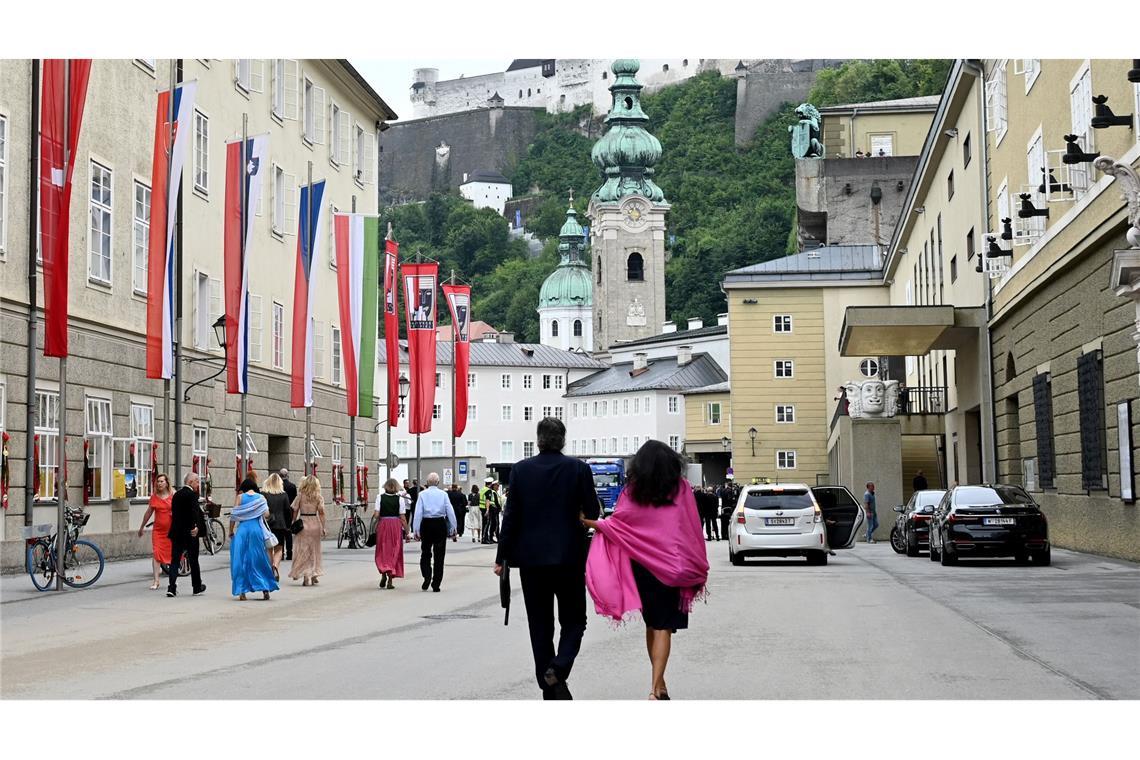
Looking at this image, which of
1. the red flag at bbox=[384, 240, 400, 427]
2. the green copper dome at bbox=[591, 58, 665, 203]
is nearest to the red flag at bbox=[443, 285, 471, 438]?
the red flag at bbox=[384, 240, 400, 427]

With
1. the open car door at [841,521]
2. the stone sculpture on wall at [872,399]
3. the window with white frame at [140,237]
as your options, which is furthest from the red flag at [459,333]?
the window with white frame at [140,237]

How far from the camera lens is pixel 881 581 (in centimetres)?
2241

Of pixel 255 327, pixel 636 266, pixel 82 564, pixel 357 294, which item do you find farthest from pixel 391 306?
pixel 636 266

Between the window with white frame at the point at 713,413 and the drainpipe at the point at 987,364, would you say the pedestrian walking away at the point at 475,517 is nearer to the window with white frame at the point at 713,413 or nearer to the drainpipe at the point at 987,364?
the drainpipe at the point at 987,364

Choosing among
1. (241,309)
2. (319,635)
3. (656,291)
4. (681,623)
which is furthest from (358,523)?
(656,291)

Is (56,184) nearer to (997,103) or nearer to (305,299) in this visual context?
(305,299)

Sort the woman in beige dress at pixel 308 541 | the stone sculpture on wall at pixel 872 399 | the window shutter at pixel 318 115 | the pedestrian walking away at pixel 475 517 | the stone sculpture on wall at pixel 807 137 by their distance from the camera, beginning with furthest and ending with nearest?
the stone sculpture on wall at pixel 807 137
the pedestrian walking away at pixel 475 517
the window shutter at pixel 318 115
the stone sculpture on wall at pixel 872 399
the woman in beige dress at pixel 308 541

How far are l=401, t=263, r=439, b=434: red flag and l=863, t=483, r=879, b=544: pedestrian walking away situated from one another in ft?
39.2

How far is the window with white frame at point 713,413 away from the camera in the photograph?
112 meters

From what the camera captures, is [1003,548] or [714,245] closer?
[1003,548]

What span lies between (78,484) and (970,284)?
23.1 m

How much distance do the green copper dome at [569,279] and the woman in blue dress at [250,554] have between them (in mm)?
154754

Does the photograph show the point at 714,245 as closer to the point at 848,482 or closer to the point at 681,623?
the point at 848,482

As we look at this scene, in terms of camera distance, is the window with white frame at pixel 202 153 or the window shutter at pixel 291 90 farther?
the window shutter at pixel 291 90
